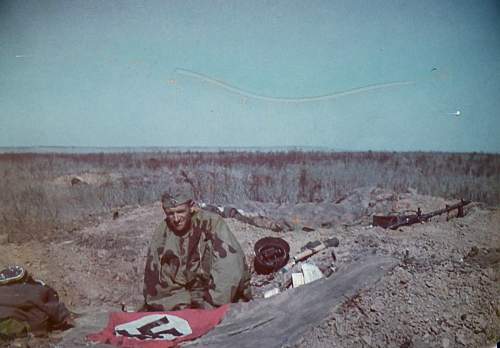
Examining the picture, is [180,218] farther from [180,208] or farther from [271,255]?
[271,255]

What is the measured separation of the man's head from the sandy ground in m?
0.32

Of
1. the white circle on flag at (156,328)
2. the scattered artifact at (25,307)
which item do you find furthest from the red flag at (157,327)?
the scattered artifact at (25,307)

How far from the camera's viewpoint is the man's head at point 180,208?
460 centimetres

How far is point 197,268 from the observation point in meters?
4.56

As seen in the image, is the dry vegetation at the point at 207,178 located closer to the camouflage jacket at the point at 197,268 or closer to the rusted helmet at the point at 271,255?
the camouflage jacket at the point at 197,268

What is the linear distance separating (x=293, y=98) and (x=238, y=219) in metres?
1.74

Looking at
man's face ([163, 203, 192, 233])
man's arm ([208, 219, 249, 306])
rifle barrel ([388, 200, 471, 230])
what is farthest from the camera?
rifle barrel ([388, 200, 471, 230])

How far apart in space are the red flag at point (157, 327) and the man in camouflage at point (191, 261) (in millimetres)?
130

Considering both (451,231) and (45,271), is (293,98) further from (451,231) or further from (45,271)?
(45,271)

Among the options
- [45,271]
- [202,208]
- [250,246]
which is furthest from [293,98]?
[45,271]

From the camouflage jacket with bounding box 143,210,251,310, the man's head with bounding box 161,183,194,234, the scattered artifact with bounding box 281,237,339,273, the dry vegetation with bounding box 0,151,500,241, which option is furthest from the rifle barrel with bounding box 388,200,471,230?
the man's head with bounding box 161,183,194,234

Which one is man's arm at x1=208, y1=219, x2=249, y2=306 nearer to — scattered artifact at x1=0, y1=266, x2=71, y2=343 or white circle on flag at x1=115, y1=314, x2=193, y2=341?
white circle on flag at x1=115, y1=314, x2=193, y2=341

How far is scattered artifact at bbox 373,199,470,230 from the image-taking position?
5.29 meters

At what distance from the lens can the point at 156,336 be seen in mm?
4121
